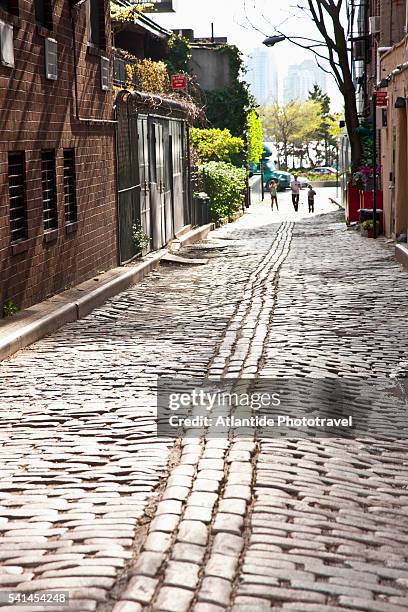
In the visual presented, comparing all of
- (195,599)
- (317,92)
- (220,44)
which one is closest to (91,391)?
(195,599)

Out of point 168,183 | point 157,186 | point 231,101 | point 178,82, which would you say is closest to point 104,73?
point 157,186

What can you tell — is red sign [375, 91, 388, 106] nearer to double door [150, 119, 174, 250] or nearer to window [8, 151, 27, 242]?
double door [150, 119, 174, 250]

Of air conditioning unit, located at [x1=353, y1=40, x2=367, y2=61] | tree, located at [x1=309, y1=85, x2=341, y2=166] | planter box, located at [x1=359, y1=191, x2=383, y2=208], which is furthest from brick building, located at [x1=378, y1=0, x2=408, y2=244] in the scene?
tree, located at [x1=309, y1=85, x2=341, y2=166]

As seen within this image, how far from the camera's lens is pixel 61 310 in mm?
13594

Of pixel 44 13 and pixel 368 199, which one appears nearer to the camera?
pixel 44 13

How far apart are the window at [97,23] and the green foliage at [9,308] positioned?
7.30m

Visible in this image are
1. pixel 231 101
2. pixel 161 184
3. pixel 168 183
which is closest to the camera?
pixel 161 184

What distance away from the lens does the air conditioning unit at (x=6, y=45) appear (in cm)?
1291

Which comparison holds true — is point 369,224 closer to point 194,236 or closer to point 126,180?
point 194,236

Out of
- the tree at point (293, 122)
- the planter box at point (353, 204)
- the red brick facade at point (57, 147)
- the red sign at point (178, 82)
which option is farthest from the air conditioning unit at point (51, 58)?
the tree at point (293, 122)

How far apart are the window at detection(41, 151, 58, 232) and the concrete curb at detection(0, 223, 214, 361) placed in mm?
1063

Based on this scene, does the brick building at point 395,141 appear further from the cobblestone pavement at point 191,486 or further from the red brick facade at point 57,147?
the cobblestone pavement at point 191,486

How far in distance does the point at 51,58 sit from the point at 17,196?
8.52 feet

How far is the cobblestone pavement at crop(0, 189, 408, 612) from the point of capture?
491 cm
